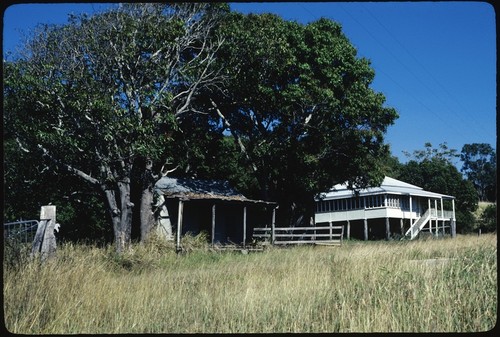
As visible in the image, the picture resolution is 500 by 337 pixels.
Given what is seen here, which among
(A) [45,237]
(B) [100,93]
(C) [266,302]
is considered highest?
(B) [100,93]

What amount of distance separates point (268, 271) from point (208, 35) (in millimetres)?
13581

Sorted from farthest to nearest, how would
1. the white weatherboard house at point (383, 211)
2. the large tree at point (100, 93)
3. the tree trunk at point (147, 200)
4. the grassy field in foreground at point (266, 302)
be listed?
1. the white weatherboard house at point (383, 211)
2. the tree trunk at point (147, 200)
3. the large tree at point (100, 93)
4. the grassy field in foreground at point (266, 302)

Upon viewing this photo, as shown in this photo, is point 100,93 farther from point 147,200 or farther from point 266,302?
point 266,302

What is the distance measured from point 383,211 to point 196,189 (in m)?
17.7

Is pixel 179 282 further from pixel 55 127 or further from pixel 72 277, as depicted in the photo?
pixel 55 127

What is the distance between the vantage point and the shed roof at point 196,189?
945 inches

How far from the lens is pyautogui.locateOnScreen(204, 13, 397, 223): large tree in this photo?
23281 mm

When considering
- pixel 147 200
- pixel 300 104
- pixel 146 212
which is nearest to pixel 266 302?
pixel 146 212

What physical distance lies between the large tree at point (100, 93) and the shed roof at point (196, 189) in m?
4.35

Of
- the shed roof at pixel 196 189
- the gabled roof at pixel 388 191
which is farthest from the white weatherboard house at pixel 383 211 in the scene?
the shed roof at pixel 196 189

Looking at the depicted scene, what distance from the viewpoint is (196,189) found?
85.6ft

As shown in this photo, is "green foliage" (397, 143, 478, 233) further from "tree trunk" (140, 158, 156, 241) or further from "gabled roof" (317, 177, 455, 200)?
"tree trunk" (140, 158, 156, 241)

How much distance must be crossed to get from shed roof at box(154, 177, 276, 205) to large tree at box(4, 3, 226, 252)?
4.35 meters

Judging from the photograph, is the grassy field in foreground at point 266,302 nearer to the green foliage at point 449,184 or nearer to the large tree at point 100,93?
the large tree at point 100,93
